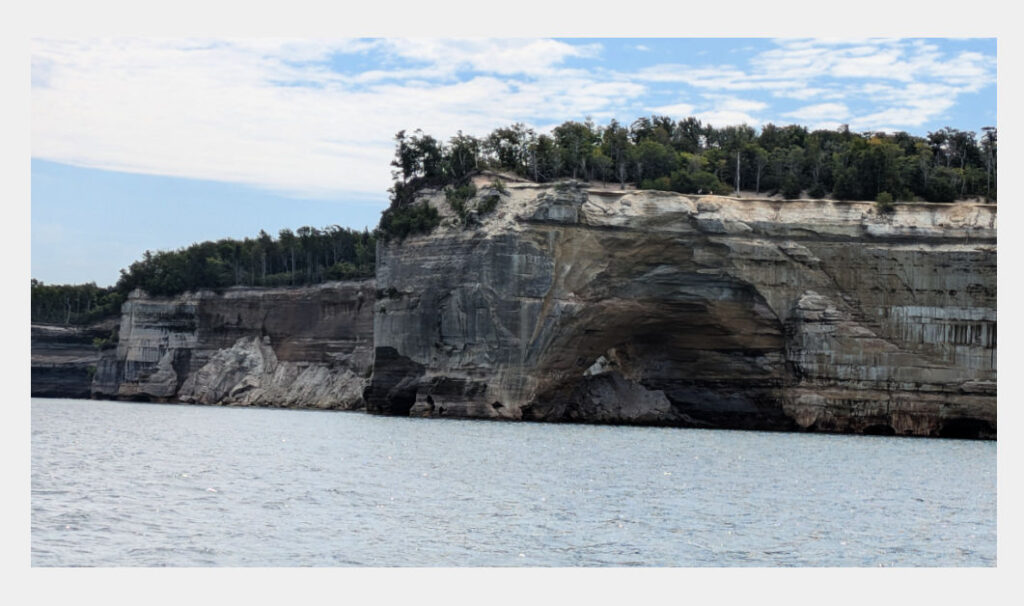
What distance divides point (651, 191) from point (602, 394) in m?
10.5

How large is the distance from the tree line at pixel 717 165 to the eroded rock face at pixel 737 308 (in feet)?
12.2

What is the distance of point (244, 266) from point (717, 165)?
52869 mm

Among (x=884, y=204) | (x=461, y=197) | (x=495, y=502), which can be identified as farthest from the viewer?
(x=461, y=197)

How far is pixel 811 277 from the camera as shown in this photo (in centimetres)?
6391

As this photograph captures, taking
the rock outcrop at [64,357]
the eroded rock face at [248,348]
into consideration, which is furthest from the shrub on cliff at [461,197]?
the rock outcrop at [64,357]

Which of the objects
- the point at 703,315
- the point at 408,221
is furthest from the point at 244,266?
the point at 703,315

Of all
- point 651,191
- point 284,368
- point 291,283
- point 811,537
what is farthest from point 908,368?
point 291,283

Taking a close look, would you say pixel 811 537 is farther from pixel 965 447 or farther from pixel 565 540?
pixel 965 447

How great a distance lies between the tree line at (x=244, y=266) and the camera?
10350 cm

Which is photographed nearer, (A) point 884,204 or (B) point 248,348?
(A) point 884,204

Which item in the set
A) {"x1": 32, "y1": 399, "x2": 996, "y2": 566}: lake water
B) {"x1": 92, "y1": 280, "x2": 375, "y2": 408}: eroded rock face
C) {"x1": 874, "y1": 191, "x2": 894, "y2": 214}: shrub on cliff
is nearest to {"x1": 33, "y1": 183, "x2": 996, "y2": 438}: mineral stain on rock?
{"x1": 874, "y1": 191, "x2": 894, "y2": 214}: shrub on cliff

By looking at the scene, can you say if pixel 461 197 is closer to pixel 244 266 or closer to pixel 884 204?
pixel 884 204

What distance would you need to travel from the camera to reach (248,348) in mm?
97062

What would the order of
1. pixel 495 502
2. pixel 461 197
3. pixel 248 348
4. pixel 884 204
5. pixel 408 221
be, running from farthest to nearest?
pixel 248 348
pixel 408 221
pixel 461 197
pixel 884 204
pixel 495 502
